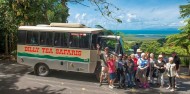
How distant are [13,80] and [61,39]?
11.3ft

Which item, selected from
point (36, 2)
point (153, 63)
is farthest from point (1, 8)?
point (153, 63)

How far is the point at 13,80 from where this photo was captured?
612 inches

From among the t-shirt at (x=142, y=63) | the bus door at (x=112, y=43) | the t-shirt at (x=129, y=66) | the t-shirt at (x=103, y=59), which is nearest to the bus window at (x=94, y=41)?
the bus door at (x=112, y=43)

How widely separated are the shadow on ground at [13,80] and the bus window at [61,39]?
2522mm

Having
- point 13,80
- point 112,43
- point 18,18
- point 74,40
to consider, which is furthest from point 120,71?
point 18,18

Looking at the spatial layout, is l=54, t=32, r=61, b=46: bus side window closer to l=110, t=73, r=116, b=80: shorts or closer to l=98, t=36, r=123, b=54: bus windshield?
l=98, t=36, r=123, b=54: bus windshield

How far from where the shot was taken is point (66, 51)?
15414mm

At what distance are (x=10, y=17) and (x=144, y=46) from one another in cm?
1519

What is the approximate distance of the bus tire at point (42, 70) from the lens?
1625cm

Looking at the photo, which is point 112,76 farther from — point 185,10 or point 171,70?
point 185,10

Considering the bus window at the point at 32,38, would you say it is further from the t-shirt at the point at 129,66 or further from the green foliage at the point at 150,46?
the green foliage at the point at 150,46

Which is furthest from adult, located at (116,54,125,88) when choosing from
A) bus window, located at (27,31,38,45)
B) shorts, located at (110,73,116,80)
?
bus window, located at (27,31,38,45)

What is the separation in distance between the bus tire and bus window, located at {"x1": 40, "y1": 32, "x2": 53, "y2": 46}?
1.32 metres

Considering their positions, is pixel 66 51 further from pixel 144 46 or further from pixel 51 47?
pixel 144 46
